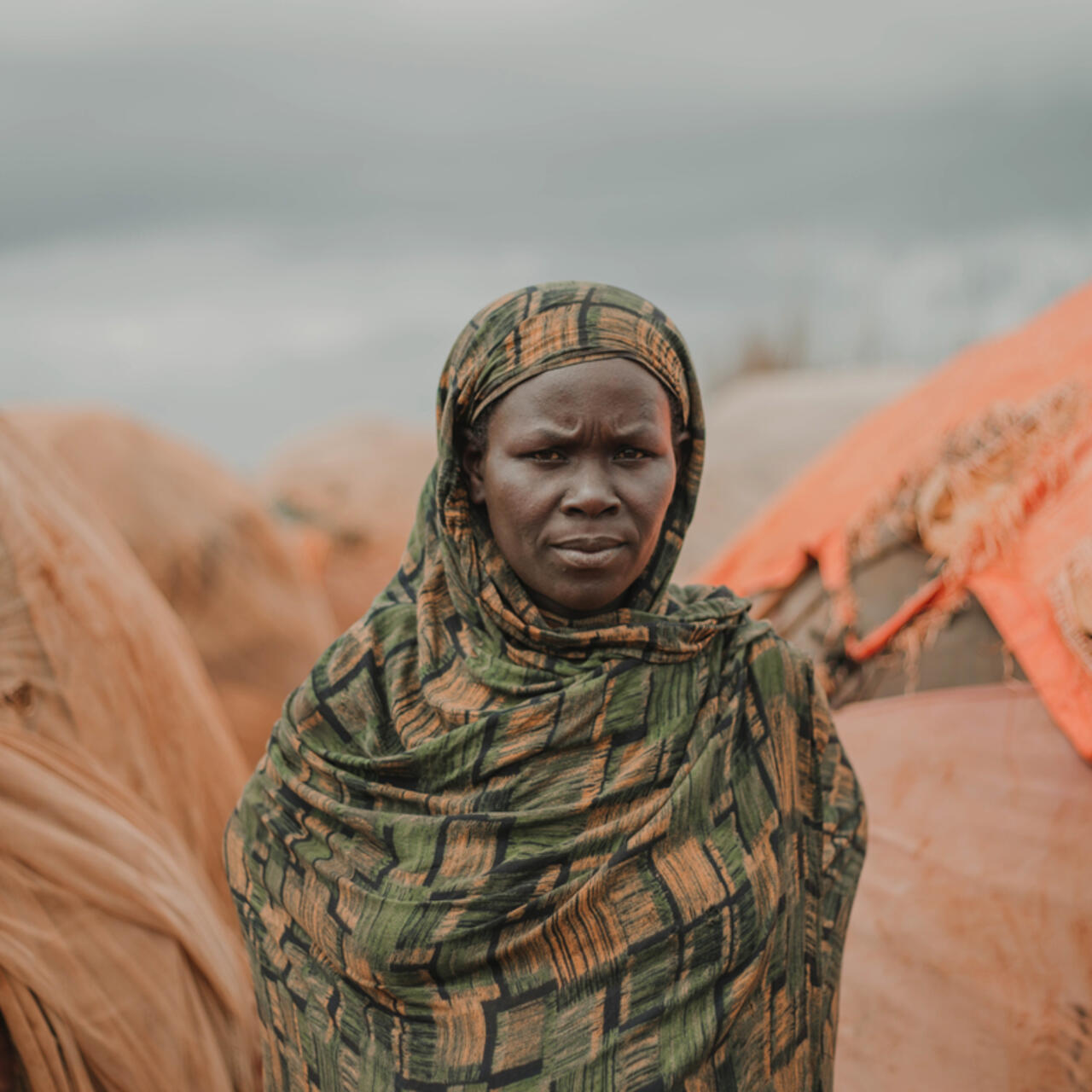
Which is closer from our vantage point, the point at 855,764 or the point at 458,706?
the point at 458,706

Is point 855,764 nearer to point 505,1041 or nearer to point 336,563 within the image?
point 505,1041

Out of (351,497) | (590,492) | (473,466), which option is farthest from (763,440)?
(590,492)

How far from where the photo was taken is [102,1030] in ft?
6.13

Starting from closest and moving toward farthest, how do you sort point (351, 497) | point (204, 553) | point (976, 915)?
point (976, 915) < point (204, 553) < point (351, 497)

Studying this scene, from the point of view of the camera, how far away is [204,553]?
4102mm

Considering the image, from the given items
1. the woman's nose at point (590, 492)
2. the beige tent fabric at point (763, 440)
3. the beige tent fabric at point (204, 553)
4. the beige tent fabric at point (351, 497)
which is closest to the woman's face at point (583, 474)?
the woman's nose at point (590, 492)

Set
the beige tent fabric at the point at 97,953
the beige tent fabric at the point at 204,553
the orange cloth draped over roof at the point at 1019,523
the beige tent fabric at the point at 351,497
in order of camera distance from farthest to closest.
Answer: the beige tent fabric at the point at 351,497 < the beige tent fabric at the point at 204,553 < the orange cloth draped over roof at the point at 1019,523 < the beige tent fabric at the point at 97,953

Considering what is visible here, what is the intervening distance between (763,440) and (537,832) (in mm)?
5037

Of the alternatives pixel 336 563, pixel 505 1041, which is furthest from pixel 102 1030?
pixel 336 563

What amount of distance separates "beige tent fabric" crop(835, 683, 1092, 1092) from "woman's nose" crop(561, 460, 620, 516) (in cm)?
127

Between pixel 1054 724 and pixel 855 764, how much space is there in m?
0.43

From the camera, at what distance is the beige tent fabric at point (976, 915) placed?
2096mm

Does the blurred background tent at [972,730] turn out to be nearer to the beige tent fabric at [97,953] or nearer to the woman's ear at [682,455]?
the woman's ear at [682,455]

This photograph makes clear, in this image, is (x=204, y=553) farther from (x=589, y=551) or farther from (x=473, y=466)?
(x=589, y=551)
